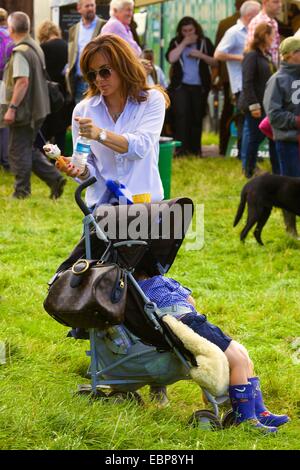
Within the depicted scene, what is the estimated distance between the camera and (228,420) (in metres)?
4.91

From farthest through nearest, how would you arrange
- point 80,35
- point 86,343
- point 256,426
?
point 80,35, point 86,343, point 256,426

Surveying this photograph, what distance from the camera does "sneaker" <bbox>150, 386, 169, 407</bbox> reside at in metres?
5.37

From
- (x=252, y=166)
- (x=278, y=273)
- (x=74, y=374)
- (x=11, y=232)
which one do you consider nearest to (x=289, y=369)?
(x=74, y=374)

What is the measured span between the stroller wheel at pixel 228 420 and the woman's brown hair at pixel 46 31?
35.3 feet

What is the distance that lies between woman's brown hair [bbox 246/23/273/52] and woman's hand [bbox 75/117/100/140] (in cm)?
816

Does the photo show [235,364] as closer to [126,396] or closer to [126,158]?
[126,396]

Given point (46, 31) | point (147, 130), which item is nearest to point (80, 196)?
point (147, 130)

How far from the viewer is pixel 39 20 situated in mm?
16484

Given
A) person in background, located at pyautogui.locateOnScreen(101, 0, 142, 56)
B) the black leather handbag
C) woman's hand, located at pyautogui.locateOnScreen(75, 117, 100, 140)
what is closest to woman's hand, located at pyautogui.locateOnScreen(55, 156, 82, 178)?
woman's hand, located at pyautogui.locateOnScreen(75, 117, 100, 140)

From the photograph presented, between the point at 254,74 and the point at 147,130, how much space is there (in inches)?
319

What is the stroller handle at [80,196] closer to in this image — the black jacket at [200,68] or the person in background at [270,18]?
the person in background at [270,18]

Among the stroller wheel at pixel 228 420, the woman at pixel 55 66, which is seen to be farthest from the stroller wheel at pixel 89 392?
the woman at pixel 55 66

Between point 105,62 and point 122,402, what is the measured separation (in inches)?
65.0

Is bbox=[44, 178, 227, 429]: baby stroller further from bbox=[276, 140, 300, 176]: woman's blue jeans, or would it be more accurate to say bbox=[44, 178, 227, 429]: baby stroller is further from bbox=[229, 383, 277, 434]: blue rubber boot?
bbox=[276, 140, 300, 176]: woman's blue jeans
